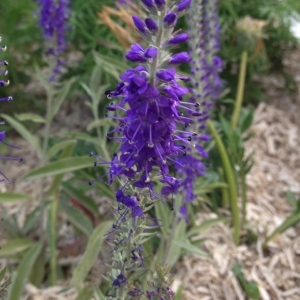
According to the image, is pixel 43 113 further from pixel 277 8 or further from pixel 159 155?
pixel 159 155

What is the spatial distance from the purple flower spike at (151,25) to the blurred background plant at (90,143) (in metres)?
1.26

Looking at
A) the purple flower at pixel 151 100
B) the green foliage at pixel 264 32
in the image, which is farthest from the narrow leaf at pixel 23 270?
the green foliage at pixel 264 32

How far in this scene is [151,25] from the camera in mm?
1172

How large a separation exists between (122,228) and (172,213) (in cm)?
99

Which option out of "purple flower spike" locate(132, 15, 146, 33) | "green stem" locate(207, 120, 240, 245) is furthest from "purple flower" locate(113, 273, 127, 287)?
"green stem" locate(207, 120, 240, 245)

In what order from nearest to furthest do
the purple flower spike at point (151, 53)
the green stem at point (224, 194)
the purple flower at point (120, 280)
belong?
the purple flower spike at point (151, 53), the purple flower at point (120, 280), the green stem at point (224, 194)

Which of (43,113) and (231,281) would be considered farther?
(43,113)

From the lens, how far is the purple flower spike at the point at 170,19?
45.3 inches

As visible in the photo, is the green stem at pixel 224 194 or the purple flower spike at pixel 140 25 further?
the green stem at pixel 224 194

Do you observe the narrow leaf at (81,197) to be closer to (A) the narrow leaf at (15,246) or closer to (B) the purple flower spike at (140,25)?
(A) the narrow leaf at (15,246)

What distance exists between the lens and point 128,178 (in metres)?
1.34

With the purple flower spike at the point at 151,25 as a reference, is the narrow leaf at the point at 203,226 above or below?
below

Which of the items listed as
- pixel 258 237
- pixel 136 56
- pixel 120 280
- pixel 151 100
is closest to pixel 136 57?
pixel 136 56

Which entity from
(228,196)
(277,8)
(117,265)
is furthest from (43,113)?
(117,265)
